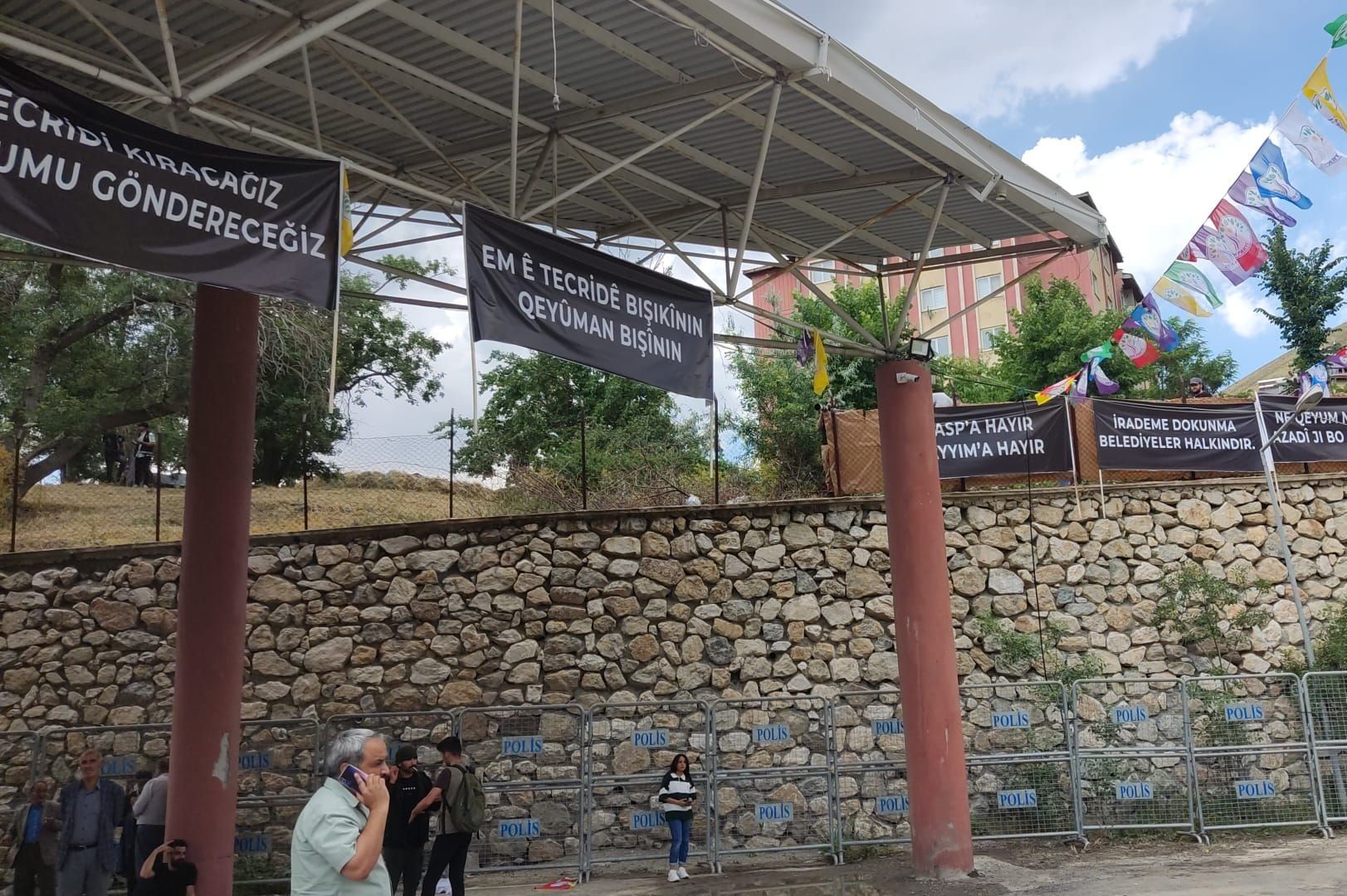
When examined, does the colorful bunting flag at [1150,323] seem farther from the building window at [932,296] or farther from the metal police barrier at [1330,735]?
the building window at [932,296]

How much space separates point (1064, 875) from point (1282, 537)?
249 inches

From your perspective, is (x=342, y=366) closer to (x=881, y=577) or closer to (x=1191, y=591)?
(x=881, y=577)

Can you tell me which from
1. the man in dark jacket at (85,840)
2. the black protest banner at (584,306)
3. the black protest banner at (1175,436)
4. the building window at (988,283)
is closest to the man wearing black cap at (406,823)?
the man in dark jacket at (85,840)

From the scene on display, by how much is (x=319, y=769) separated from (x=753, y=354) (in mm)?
16431

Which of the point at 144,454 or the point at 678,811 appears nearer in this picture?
the point at 678,811

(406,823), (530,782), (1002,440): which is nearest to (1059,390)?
(1002,440)

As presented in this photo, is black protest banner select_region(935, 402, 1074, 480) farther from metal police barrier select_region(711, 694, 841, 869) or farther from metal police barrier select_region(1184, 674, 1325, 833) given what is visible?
metal police barrier select_region(711, 694, 841, 869)

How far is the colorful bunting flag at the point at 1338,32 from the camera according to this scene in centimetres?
1311

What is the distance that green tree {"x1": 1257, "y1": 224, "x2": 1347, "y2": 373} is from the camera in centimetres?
3500

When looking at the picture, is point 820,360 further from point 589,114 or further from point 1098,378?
point 1098,378

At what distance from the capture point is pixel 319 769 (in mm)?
11859

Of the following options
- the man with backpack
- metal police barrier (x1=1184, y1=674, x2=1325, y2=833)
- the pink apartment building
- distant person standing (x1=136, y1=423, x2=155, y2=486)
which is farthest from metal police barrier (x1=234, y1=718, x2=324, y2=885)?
the pink apartment building

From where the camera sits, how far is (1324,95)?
13.0 metres

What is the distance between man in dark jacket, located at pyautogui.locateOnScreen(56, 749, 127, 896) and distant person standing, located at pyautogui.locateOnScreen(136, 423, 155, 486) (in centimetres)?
1288
